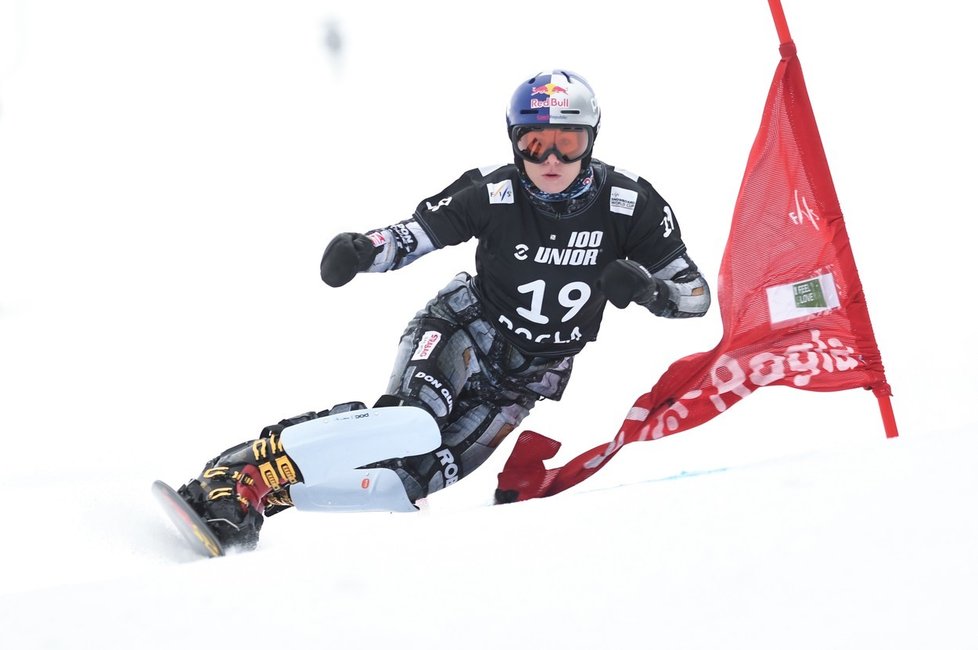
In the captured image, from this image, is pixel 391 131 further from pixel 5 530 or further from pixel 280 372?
pixel 5 530

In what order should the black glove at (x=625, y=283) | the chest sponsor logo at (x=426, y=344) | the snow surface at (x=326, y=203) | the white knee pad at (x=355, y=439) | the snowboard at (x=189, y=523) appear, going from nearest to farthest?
the snowboard at (x=189, y=523), the black glove at (x=625, y=283), the white knee pad at (x=355, y=439), the chest sponsor logo at (x=426, y=344), the snow surface at (x=326, y=203)

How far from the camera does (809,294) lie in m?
3.58

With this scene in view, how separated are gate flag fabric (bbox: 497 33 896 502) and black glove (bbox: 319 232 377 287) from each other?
3.43 feet

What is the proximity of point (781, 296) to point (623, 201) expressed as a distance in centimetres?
63

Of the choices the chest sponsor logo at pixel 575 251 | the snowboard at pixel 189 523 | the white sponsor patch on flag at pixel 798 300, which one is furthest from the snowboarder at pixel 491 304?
the white sponsor patch on flag at pixel 798 300

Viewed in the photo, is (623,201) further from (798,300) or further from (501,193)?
(798,300)

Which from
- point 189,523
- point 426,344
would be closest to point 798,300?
point 426,344

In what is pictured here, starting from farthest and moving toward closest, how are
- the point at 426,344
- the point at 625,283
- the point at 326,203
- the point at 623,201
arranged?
1. the point at 326,203
2. the point at 426,344
3. the point at 623,201
4. the point at 625,283

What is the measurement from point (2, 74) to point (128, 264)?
1.36 meters

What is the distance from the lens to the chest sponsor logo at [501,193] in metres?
3.61

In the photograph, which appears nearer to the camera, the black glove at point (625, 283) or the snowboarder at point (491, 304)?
the black glove at point (625, 283)

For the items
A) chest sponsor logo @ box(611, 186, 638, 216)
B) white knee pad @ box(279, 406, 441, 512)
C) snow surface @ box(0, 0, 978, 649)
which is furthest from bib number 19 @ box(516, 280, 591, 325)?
snow surface @ box(0, 0, 978, 649)

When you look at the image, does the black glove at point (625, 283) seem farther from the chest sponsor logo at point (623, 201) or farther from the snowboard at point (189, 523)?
the snowboard at point (189, 523)

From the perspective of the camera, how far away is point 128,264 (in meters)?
5.88
